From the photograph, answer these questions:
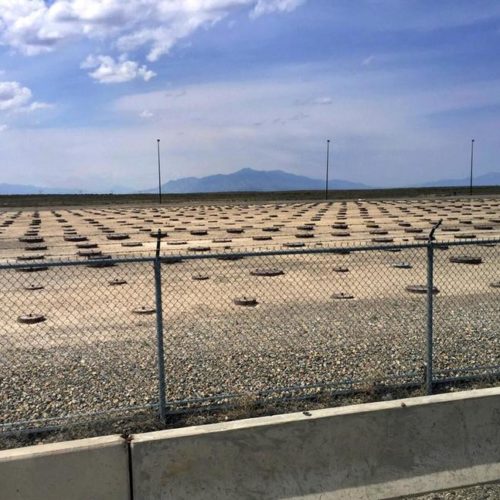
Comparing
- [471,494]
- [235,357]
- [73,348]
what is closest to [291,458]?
[471,494]

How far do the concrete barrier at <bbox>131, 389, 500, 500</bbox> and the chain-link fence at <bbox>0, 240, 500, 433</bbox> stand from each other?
37.1 inches

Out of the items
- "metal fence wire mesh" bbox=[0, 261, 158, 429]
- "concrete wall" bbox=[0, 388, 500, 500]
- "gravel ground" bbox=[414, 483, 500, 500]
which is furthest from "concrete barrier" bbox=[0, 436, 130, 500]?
"gravel ground" bbox=[414, 483, 500, 500]

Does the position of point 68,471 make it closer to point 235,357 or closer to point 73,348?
point 235,357

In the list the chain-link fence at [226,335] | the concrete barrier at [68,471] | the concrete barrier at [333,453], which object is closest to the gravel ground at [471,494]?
the concrete barrier at [333,453]

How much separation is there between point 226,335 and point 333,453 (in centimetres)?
347

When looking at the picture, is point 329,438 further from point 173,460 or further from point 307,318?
point 307,318

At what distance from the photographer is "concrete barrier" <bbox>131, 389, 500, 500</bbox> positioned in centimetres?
439

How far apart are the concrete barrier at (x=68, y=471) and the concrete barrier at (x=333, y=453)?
5.3 inches

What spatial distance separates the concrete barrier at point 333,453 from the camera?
14.4 ft

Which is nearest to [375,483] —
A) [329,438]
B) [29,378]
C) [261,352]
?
[329,438]

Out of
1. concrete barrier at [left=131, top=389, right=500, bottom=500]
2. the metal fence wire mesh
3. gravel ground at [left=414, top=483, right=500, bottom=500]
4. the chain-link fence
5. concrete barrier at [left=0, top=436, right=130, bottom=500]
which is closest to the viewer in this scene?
concrete barrier at [left=0, top=436, right=130, bottom=500]

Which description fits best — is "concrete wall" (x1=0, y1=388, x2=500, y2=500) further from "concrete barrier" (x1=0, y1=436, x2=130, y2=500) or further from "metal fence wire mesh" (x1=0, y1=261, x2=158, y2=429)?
"metal fence wire mesh" (x1=0, y1=261, x2=158, y2=429)

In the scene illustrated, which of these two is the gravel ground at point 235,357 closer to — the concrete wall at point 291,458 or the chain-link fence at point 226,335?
the chain-link fence at point 226,335

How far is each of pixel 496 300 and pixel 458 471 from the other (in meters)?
6.06
